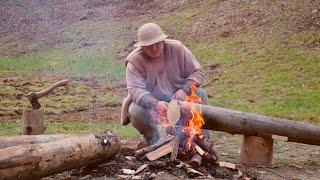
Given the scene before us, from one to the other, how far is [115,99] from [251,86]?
10.9 ft

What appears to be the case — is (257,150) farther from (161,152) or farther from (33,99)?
(33,99)

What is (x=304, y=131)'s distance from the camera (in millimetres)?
6969

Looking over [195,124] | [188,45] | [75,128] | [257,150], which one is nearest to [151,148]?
[195,124]

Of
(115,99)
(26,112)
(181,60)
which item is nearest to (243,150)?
(181,60)

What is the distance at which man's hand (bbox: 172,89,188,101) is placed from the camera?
6.66m

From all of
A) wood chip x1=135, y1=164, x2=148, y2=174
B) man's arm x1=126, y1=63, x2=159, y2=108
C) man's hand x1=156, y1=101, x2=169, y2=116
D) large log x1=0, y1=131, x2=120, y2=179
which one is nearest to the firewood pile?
wood chip x1=135, y1=164, x2=148, y2=174

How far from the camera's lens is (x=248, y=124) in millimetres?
6660

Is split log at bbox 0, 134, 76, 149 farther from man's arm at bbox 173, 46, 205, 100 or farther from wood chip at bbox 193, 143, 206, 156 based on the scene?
man's arm at bbox 173, 46, 205, 100

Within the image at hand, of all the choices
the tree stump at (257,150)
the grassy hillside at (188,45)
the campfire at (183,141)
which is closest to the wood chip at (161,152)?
the campfire at (183,141)

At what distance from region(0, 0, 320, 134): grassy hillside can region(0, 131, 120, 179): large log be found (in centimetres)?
543

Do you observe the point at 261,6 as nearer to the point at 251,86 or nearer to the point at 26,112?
the point at 251,86

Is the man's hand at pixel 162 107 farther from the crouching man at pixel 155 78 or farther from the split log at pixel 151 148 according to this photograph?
the split log at pixel 151 148

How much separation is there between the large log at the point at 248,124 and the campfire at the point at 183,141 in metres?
0.11

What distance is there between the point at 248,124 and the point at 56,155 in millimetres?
2499
